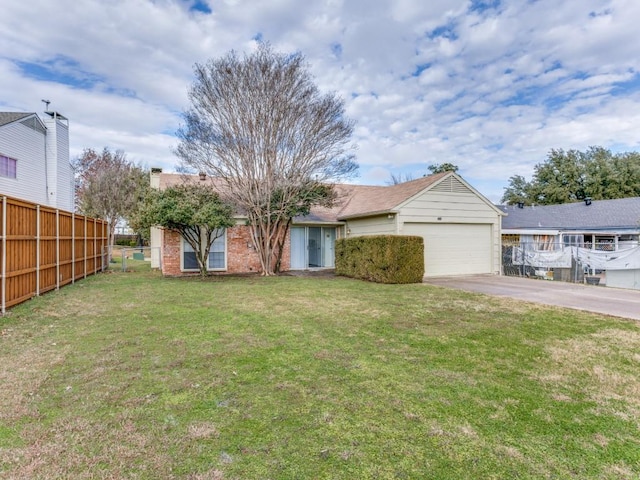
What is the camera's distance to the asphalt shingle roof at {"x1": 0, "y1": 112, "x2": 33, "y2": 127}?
1538cm

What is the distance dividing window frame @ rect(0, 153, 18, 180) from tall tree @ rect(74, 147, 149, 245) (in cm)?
904

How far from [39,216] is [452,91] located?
15.1 metres

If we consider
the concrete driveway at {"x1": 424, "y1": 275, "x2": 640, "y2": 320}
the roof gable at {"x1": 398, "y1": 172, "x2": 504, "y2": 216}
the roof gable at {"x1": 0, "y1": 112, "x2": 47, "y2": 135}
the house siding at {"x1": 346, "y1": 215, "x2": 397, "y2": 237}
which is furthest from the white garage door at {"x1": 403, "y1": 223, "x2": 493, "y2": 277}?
the roof gable at {"x1": 0, "y1": 112, "x2": 47, "y2": 135}

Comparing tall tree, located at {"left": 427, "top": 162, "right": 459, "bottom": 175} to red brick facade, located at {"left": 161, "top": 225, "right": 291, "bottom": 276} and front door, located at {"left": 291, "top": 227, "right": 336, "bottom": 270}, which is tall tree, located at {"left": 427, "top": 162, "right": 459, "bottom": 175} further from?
red brick facade, located at {"left": 161, "top": 225, "right": 291, "bottom": 276}

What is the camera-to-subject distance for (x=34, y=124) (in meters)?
17.3

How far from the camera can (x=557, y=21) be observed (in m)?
10.3

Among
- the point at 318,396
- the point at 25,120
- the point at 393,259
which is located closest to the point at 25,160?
the point at 25,120

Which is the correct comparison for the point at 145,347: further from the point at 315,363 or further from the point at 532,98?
the point at 532,98

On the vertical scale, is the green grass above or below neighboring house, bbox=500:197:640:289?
below

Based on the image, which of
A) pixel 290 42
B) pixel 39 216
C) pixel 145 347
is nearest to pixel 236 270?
pixel 39 216

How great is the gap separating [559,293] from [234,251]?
38.3ft

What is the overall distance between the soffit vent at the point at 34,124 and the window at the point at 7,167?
195 centimetres

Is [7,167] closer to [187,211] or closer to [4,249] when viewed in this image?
[187,211]

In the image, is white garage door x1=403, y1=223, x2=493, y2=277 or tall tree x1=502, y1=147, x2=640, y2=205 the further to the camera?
tall tree x1=502, y1=147, x2=640, y2=205
